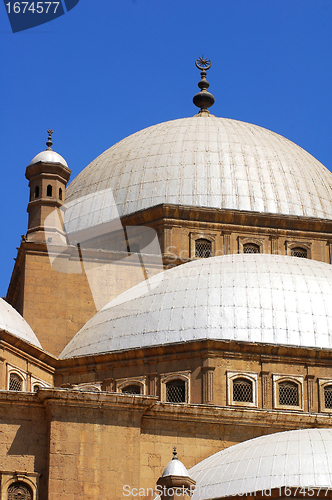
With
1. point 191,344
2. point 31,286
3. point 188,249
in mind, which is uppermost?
point 188,249

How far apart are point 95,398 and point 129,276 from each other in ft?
34.3

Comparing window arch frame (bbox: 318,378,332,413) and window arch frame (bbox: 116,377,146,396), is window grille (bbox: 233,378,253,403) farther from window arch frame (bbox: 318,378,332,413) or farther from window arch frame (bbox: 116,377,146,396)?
window arch frame (bbox: 116,377,146,396)

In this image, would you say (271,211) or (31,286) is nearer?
(31,286)

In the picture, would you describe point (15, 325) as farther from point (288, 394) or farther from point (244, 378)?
point (288, 394)

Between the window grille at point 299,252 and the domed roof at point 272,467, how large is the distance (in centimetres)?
1485

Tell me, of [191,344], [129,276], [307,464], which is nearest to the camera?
[307,464]

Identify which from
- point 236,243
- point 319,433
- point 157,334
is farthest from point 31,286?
point 319,433

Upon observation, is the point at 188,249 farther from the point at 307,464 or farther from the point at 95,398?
the point at 307,464

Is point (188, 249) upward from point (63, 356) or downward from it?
upward

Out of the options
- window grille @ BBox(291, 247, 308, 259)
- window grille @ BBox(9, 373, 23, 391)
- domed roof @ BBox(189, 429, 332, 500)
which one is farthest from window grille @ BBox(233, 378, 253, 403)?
window grille @ BBox(291, 247, 308, 259)

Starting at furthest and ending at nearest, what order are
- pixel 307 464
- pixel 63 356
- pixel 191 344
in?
pixel 63 356
pixel 191 344
pixel 307 464

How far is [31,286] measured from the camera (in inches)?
1411

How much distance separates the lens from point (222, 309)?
32.3m

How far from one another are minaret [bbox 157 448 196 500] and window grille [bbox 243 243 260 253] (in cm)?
1721
